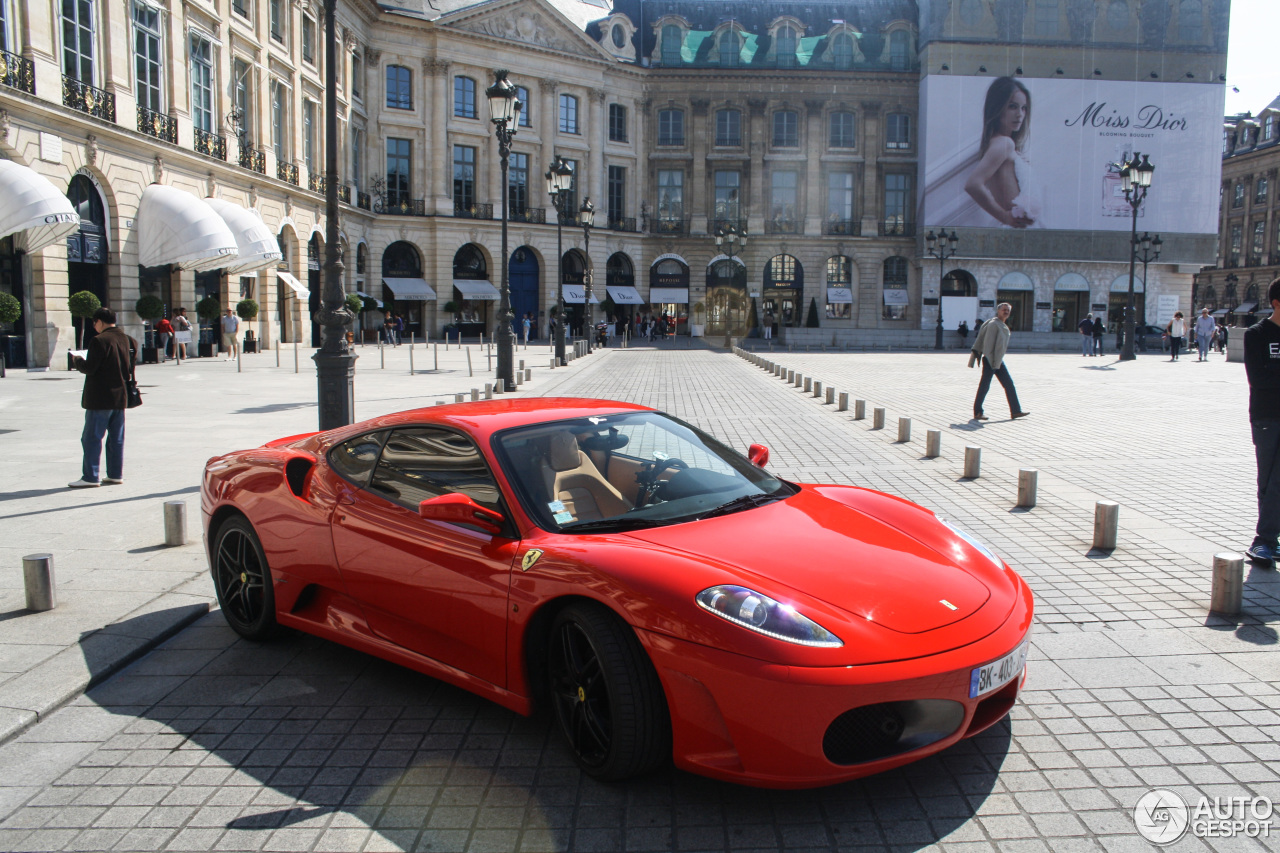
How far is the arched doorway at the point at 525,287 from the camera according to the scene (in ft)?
193

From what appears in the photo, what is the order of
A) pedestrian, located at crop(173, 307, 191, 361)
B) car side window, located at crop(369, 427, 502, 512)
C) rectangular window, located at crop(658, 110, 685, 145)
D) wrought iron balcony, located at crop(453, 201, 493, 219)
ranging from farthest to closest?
1. rectangular window, located at crop(658, 110, 685, 145)
2. wrought iron balcony, located at crop(453, 201, 493, 219)
3. pedestrian, located at crop(173, 307, 191, 361)
4. car side window, located at crop(369, 427, 502, 512)

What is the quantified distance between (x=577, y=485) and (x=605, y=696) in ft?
3.37

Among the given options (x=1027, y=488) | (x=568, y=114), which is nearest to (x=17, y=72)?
(x=1027, y=488)

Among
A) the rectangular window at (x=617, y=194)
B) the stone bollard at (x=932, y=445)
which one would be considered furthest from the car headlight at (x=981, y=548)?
the rectangular window at (x=617, y=194)

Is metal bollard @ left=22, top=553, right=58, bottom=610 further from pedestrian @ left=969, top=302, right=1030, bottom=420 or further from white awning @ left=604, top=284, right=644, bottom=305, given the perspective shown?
white awning @ left=604, top=284, right=644, bottom=305

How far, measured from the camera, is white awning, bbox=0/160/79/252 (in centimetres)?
2084

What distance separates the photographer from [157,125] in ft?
95.3

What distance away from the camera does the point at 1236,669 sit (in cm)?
471

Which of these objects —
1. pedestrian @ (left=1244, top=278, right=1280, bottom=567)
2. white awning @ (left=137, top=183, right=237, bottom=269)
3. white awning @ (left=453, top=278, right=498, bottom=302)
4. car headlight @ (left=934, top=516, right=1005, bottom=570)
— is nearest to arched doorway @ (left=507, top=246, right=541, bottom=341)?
white awning @ (left=453, top=278, right=498, bottom=302)

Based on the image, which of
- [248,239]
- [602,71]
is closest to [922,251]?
[602,71]

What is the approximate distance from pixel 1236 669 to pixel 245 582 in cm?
498

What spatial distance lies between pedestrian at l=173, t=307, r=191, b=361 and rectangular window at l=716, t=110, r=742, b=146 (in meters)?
41.1

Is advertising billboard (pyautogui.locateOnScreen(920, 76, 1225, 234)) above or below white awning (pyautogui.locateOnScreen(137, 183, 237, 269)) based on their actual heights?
above

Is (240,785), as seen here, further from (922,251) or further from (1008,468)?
(922,251)
